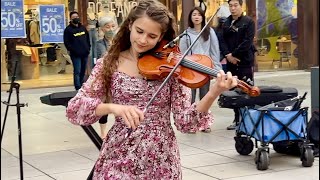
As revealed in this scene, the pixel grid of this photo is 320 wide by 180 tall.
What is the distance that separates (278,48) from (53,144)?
32.1ft

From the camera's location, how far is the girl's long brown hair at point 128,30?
2676 millimetres

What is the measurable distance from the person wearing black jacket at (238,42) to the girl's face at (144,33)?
543 cm

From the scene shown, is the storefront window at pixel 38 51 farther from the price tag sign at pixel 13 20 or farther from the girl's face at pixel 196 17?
the girl's face at pixel 196 17

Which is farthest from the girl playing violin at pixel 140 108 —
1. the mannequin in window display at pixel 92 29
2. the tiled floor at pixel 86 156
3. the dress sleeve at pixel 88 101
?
the mannequin in window display at pixel 92 29

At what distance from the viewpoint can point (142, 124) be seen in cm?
270

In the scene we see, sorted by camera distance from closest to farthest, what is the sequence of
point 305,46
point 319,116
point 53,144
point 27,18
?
point 319,116 < point 53,144 < point 27,18 < point 305,46

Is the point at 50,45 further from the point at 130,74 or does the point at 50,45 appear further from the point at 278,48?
the point at 130,74

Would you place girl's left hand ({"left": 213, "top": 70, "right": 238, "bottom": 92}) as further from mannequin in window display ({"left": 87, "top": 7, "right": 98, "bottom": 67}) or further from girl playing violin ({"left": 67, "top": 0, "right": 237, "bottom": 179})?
mannequin in window display ({"left": 87, "top": 7, "right": 98, "bottom": 67})

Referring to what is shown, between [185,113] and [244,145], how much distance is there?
3922 millimetres

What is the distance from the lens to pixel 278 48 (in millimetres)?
16328

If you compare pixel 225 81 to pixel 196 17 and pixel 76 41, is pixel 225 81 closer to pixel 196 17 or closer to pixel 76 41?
pixel 196 17

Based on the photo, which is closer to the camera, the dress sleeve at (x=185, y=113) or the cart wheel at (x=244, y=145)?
the dress sleeve at (x=185, y=113)

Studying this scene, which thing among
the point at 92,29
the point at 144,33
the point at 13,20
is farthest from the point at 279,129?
the point at 13,20

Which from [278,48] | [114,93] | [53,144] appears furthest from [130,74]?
[278,48]
